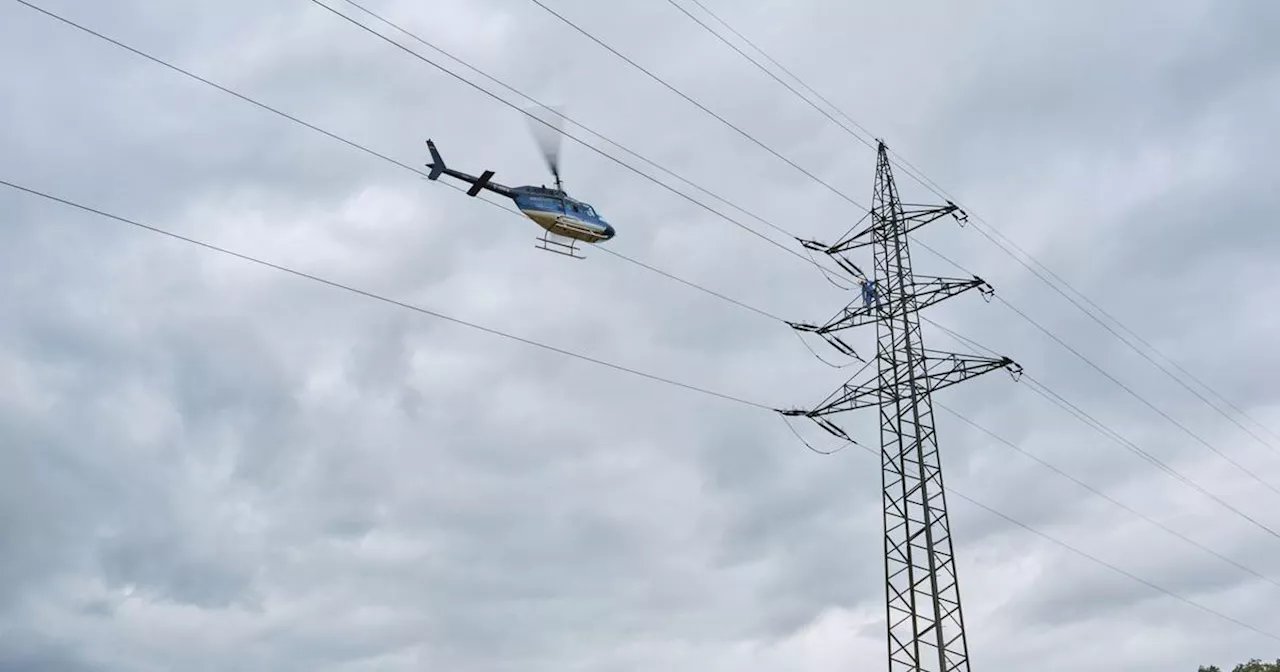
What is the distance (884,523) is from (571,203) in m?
16.9

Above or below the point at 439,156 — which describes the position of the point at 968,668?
below

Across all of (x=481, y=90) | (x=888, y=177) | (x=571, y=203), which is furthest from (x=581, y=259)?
(x=888, y=177)

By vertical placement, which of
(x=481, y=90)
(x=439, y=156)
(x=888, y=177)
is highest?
(x=888, y=177)

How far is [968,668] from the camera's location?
40062mm

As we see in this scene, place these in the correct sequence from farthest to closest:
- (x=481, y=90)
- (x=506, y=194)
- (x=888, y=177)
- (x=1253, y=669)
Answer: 1. (x=1253, y=669)
2. (x=888, y=177)
3. (x=506, y=194)
4. (x=481, y=90)

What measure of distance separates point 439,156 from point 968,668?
2534 centimetres

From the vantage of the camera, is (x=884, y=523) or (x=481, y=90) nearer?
(x=481, y=90)

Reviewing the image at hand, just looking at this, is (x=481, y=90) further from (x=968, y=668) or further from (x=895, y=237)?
(x=968, y=668)

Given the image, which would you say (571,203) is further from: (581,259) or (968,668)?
(968,668)

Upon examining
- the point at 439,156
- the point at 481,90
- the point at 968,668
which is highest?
the point at 439,156

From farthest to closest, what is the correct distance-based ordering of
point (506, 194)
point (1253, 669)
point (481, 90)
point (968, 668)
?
point (1253, 669) < point (506, 194) < point (968, 668) < point (481, 90)

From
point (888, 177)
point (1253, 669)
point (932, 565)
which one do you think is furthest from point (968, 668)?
point (1253, 669)

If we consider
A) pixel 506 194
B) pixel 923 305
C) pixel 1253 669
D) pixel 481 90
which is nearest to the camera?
pixel 481 90

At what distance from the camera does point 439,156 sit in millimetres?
41281
